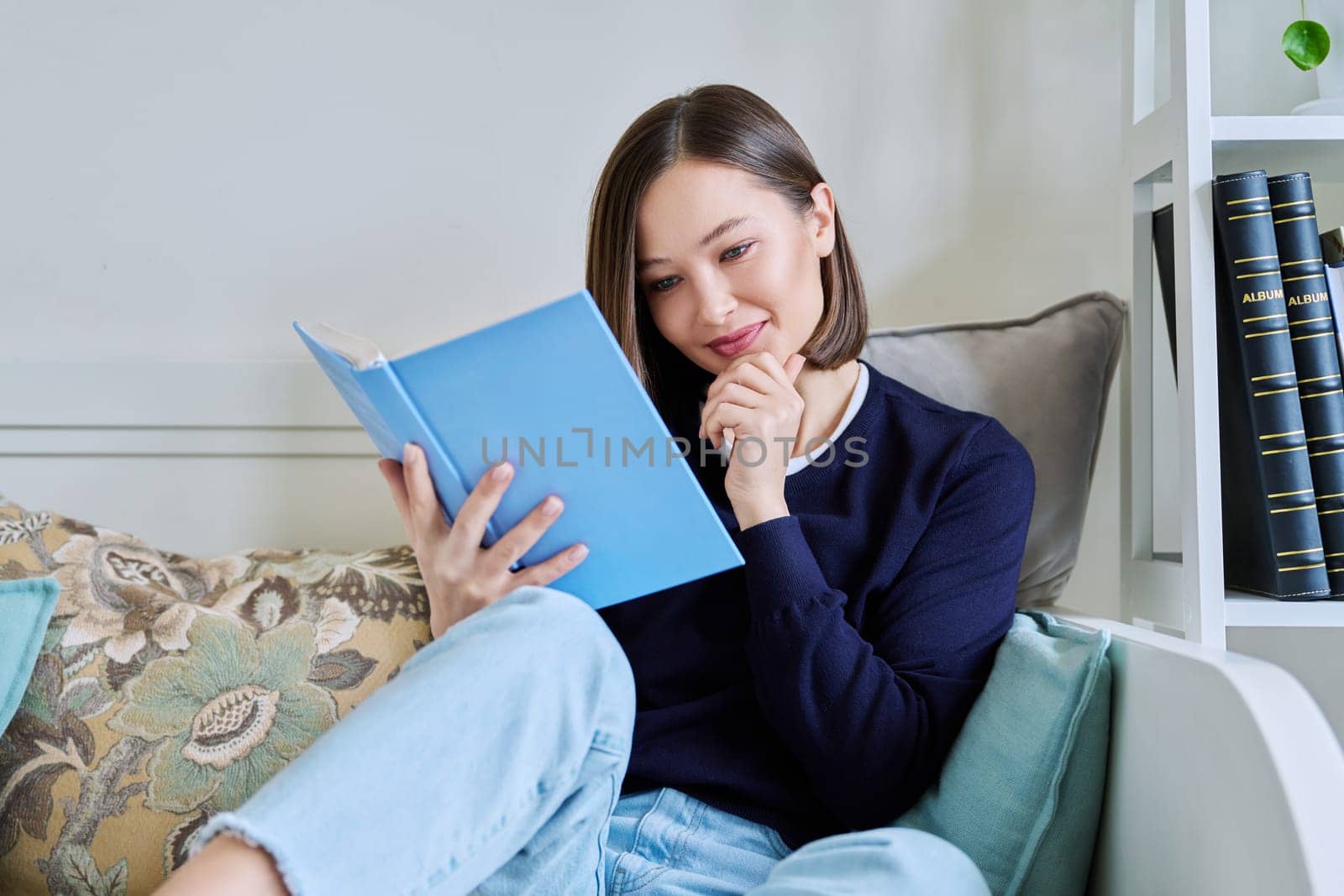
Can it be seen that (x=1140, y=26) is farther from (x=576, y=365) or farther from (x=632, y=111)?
(x=576, y=365)

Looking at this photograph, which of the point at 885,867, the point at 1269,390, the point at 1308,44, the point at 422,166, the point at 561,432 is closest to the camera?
the point at 885,867

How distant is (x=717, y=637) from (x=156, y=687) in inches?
19.8

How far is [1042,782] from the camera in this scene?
737 mm

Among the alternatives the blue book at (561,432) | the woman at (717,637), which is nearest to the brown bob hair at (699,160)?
the woman at (717,637)

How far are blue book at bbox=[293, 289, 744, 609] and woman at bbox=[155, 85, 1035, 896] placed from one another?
0.07ft

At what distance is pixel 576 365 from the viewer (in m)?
0.67

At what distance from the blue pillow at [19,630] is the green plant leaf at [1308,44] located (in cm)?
126

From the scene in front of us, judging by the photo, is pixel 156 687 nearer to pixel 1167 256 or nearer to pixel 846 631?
pixel 846 631

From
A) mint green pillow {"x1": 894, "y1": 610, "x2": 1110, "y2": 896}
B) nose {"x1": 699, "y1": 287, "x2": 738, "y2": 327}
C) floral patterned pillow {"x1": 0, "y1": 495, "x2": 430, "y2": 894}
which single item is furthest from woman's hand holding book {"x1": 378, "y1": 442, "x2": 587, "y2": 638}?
mint green pillow {"x1": 894, "y1": 610, "x2": 1110, "y2": 896}

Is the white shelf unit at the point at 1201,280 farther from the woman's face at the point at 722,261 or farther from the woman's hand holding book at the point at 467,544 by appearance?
the woman's hand holding book at the point at 467,544

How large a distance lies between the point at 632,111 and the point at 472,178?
218 mm

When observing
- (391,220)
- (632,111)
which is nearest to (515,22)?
(632,111)

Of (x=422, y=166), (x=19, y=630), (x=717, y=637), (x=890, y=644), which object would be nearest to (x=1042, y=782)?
(x=890, y=644)

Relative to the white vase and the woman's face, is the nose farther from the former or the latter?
the white vase
